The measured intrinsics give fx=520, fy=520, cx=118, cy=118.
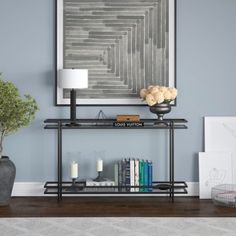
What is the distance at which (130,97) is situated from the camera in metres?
4.27

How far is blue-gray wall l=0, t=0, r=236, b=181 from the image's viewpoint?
423 centimetres

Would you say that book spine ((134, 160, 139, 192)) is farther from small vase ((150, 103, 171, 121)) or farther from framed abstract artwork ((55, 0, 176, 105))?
framed abstract artwork ((55, 0, 176, 105))

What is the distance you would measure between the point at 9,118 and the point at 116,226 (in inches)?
46.3

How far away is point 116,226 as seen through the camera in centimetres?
338

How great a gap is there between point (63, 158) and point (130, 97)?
29.5 inches

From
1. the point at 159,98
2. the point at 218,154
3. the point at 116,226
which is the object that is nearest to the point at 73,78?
the point at 159,98

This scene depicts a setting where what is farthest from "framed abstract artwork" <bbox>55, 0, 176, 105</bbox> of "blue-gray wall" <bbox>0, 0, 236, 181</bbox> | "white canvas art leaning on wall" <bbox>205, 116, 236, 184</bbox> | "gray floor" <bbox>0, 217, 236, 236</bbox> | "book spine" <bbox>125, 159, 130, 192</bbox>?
"gray floor" <bbox>0, 217, 236, 236</bbox>

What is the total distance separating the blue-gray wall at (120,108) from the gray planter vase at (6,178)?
30 centimetres

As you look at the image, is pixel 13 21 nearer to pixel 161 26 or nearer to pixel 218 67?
pixel 161 26

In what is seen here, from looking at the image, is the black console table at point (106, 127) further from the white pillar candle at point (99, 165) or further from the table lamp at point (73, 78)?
the table lamp at point (73, 78)

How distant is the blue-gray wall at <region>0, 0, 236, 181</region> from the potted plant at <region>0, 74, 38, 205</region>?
246 mm

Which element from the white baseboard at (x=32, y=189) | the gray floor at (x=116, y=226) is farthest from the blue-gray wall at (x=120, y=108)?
the gray floor at (x=116, y=226)

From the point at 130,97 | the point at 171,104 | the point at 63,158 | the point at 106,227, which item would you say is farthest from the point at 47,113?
the point at 106,227

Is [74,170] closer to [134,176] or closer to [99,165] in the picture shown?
[99,165]
